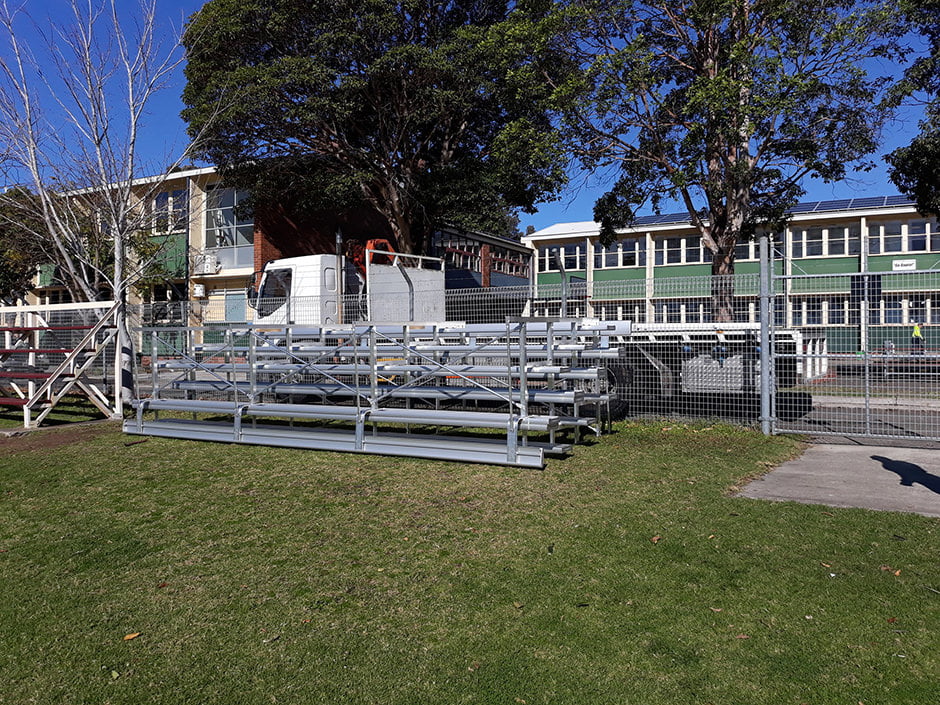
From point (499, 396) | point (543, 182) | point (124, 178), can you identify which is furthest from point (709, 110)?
point (124, 178)

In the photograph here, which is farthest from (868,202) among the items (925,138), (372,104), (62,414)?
(62,414)

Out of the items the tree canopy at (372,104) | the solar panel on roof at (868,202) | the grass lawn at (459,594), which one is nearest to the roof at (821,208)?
the solar panel on roof at (868,202)

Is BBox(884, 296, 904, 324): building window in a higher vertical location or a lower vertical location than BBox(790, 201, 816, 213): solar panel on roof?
lower

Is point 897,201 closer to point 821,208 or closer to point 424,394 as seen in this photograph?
point 821,208

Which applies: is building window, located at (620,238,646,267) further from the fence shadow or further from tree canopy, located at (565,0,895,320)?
the fence shadow

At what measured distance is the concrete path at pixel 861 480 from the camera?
6.00 meters

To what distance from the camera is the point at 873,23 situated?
13812 millimetres

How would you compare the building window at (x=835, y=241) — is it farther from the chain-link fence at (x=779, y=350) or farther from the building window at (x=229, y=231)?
the building window at (x=229, y=231)

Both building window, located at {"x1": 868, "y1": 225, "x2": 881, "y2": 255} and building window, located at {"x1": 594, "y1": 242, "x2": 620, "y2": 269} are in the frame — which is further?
building window, located at {"x1": 594, "y1": 242, "x2": 620, "y2": 269}

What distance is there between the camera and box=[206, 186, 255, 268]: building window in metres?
26.3

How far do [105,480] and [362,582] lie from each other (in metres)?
4.32

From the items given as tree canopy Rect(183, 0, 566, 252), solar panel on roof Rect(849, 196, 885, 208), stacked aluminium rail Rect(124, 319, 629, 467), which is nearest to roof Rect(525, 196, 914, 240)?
solar panel on roof Rect(849, 196, 885, 208)

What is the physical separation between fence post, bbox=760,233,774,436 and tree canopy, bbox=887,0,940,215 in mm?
8701

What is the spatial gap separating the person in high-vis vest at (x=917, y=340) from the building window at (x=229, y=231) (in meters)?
21.9
